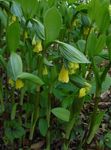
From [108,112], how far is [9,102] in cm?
53

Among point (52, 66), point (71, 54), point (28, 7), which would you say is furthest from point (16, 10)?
point (71, 54)

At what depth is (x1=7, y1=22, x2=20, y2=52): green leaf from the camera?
106cm

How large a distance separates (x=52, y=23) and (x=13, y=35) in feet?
0.49

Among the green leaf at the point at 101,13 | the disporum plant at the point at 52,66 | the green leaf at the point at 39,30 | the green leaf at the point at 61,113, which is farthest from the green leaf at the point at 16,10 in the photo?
the green leaf at the point at 61,113

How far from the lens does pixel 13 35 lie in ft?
3.52

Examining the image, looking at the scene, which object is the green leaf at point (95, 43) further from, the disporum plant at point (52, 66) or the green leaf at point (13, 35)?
the green leaf at point (13, 35)

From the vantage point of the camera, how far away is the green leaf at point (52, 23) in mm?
965

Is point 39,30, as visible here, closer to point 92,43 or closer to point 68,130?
point 92,43

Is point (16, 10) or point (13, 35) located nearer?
point (13, 35)

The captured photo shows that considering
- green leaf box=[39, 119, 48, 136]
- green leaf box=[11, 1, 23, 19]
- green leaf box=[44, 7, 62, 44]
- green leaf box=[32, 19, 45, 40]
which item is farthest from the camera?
green leaf box=[39, 119, 48, 136]

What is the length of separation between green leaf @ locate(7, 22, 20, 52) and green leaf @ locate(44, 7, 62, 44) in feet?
0.33

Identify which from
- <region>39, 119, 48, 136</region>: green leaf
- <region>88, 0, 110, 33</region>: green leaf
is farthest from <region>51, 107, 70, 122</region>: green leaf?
<region>88, 0, 110, 33</region>: green leaf

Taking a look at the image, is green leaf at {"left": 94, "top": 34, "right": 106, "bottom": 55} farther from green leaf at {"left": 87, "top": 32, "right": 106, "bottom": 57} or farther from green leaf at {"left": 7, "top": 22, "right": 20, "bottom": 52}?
green leaf at {"left": 7, "top": 22, "right": 20, "bottom": 52}

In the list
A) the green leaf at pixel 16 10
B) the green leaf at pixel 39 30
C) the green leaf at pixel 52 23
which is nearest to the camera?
the green leaf at pixel 52 23
